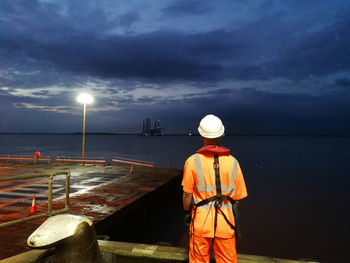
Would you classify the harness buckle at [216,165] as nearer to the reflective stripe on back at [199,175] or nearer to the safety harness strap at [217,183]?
the safety harness strap at [217,183]

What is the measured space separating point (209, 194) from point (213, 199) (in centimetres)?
7

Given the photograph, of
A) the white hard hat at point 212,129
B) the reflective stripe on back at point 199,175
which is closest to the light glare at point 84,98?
the white hard hat at point 212,129

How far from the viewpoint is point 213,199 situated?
2496mm

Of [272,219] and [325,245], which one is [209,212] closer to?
[325,245]

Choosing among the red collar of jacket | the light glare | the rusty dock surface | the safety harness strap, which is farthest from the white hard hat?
the light glare

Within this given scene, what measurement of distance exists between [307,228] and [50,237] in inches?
759

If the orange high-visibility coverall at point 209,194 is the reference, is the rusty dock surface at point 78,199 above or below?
below

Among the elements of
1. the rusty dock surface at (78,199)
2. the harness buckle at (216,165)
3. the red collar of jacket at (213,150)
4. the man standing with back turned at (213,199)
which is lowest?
the rusty dock surface at (78,199)

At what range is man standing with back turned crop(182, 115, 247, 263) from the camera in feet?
8.16

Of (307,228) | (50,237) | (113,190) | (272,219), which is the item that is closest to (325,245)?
(307,228)

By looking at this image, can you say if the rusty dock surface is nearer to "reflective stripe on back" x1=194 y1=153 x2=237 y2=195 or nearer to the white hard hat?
"reflective stripe on back" x1=194 y1=153 x2=237 y2=195

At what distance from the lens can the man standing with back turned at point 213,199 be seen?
8.16ft

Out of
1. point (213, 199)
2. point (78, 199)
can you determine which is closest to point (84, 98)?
point (78, 199)

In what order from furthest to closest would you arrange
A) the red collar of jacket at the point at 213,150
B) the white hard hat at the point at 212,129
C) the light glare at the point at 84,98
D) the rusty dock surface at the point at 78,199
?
the light glare at the point at 84,98
the rusty dock surface at the point at 78,199
the white hard hat at the point at 212,129
the red collar of jacket at the point at 213,150
